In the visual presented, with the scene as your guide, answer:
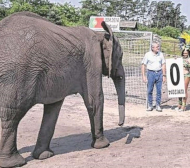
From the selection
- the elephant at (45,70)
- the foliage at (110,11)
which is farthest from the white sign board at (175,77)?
the foliage at (110,11)

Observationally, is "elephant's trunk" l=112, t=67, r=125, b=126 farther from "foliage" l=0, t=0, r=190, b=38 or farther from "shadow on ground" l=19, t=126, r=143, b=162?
"foliage" l=0, t=0, r=190, b=38

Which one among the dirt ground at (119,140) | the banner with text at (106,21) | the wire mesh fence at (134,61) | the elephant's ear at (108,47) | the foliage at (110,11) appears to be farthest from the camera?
the foliage at (110,11)

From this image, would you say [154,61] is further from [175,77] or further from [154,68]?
[175,77]

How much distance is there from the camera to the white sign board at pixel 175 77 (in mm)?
10250

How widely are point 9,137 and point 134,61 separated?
795cm

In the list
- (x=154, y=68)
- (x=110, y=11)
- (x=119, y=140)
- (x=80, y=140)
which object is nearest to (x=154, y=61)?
(x=154, y=68)

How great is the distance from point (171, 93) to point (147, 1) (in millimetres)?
104145

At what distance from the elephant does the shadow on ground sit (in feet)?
1.06

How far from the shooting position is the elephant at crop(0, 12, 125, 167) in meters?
4.97

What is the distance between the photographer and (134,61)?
1260 cm

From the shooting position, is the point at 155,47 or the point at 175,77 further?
the point at 175,77

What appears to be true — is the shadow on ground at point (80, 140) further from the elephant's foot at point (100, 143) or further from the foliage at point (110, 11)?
the foliage at point (110, 11)

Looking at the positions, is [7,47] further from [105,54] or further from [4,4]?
[4,4]

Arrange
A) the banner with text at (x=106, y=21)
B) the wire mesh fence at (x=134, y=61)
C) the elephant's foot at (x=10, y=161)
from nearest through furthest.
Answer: the elephant's foot at (x=10, y=161) < the banner with text at (x=106, y=21) < the wire mesh fence at (x=134, y=61)
